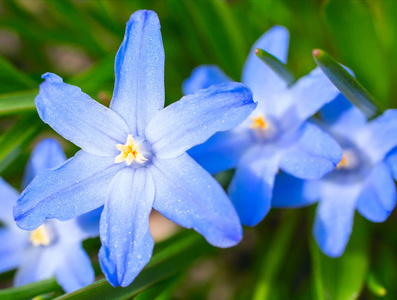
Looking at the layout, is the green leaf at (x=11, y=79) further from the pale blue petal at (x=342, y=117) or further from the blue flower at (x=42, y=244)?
the pale blue petal at (x=342, y=117)

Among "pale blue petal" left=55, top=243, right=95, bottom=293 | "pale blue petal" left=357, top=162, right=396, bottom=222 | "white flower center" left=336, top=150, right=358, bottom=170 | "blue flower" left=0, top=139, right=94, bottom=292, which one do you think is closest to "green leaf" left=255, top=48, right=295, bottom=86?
"white flower center" left=336, top=150, right=358, bottom=170

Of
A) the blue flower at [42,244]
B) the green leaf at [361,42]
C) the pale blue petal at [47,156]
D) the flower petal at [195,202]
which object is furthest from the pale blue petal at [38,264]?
the green leaf at [361,42]

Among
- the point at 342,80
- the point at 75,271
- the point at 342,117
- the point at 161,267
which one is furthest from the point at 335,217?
the point at 75,271

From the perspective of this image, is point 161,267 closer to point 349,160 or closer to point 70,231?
point 70,231

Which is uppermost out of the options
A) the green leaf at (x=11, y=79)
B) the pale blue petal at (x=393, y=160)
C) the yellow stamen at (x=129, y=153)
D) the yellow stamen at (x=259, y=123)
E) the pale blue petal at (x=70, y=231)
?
the pale blue petal at (x=393, y=160)

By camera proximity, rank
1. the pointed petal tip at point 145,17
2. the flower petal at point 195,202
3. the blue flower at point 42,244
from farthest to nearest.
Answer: the blue flower at point 42,244 < the pointed petal tip at point 145,17 < the flower petal at point 195,202

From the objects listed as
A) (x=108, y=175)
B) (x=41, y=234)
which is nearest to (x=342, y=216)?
(x=108, y=175)
